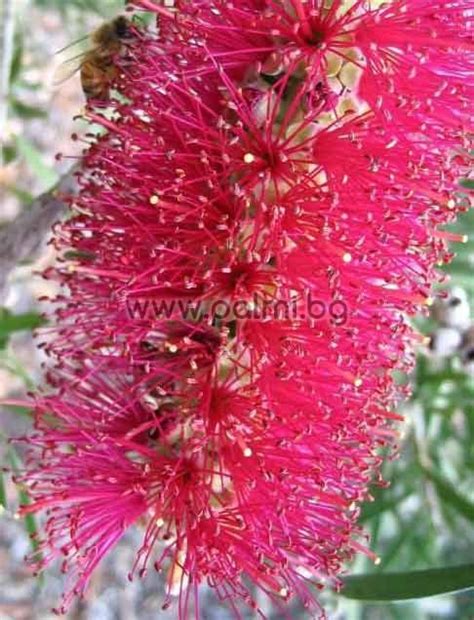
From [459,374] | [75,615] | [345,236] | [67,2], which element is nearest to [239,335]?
[345,236]

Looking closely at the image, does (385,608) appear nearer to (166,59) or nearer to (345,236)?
(345,236)

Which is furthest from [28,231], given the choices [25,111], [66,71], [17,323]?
[25,111]

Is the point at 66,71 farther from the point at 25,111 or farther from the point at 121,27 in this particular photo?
the point at 25,111

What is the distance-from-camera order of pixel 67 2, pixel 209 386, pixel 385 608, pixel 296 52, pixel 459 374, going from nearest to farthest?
pixel 296 52 < pixel 209 386 < pixel 459 374 < pixel 385 608 < pixel 67 2

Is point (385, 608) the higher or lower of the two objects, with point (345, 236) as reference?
lower

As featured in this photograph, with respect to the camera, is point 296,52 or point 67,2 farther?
point 67,2

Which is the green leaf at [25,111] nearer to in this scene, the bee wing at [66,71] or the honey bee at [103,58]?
the bee wing at [66,71]
